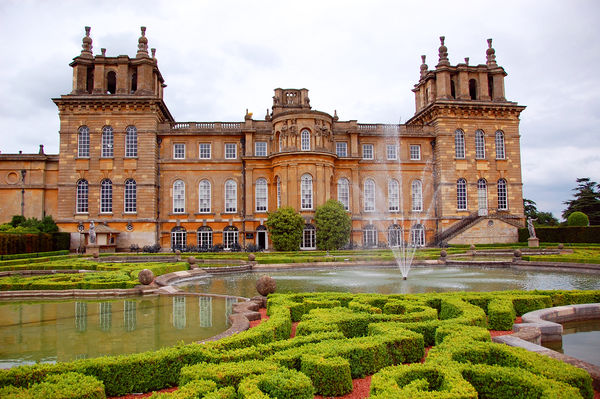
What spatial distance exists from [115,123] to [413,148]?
2510cm

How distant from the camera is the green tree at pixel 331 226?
31.4 m

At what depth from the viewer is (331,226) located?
103 ft

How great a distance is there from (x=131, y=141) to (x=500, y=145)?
31.3 metres

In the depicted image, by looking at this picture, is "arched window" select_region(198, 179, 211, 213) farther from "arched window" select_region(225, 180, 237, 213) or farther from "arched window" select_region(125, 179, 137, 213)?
"arched window" select_region(125, 179, 137, 213)

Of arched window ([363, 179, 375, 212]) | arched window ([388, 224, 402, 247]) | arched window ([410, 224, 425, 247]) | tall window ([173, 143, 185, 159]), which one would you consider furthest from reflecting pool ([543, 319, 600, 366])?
tall window ([173, 143, 185, 159])

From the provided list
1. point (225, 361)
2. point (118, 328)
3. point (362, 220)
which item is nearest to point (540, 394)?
point (225, 361)

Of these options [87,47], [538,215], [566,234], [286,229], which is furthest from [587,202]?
[87,47]

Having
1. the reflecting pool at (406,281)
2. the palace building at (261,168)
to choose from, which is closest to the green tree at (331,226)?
the palace building at (261,168)

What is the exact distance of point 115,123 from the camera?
111 feet

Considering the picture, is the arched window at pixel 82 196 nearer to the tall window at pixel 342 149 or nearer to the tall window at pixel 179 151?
the tall window at pixel 179 151

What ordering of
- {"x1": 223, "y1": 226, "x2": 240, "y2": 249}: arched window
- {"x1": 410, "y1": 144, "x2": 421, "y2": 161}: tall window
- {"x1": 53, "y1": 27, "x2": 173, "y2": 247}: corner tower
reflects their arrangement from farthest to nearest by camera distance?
1. {"x1": 410, "y1": 144, "x2": 421, "y2": 161}: tall window
2. {"x1": 223, "y1": 226, "x2": 240, "y2": 249}: arched window
3. {"x1": 53, "y1": 27, "x2": 173, "y2": 247}: corner tower

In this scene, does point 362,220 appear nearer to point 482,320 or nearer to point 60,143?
point 60,143

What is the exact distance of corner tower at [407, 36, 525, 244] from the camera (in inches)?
1410

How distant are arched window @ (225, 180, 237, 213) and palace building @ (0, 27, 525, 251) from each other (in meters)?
0.08
